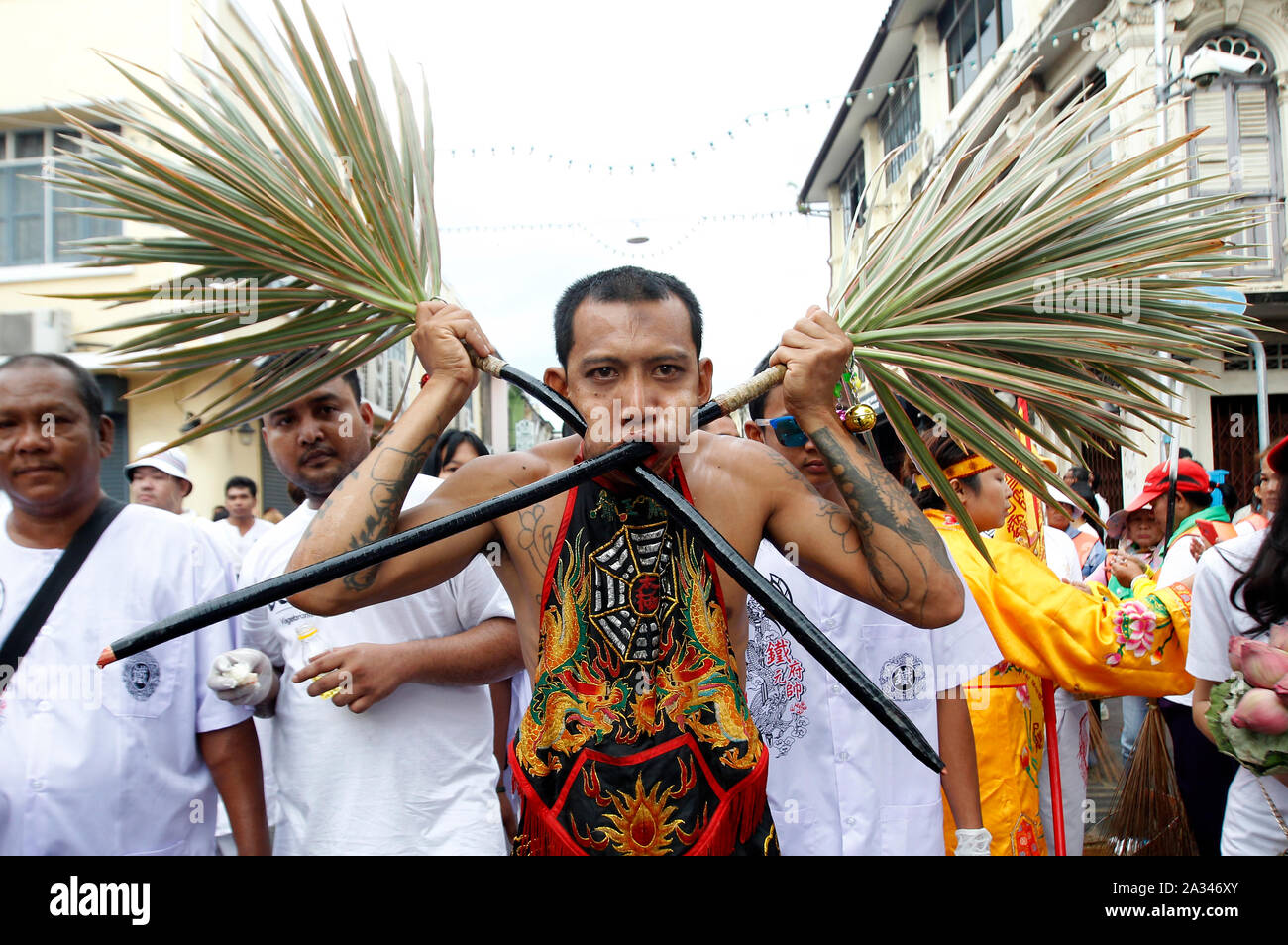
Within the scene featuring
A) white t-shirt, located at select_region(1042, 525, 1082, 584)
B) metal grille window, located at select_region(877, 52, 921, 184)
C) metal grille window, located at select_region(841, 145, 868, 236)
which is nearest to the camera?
white t-shirt, located at select_region(1042, 525, 1082, 584)

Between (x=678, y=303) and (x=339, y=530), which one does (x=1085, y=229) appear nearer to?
(x=678, y=303)

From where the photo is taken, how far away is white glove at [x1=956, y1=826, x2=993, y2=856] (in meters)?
2.80

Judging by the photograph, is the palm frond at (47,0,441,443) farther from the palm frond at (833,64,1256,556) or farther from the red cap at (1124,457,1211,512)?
the red cap at (1124,457,1211,512)

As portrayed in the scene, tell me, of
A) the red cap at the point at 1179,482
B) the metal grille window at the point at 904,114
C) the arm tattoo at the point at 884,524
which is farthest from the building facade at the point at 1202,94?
the arm tattoo at the point at 884,524

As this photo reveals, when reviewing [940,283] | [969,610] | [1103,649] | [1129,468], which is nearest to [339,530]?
[940,283]

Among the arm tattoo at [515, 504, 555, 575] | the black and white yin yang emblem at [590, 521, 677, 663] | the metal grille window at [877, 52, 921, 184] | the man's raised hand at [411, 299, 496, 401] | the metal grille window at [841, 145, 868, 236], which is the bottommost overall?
the black and white yin yang emblem at [590, 521, 677, 663]

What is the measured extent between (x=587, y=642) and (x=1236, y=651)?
1691mm

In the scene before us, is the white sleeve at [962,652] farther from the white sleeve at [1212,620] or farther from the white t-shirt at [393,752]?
the white t-shirt at [393,752]

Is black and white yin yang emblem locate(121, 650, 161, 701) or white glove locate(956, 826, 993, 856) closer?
black and white yin yang emblem locate(121, 650, 161, 701)

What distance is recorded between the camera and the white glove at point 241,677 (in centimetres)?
244

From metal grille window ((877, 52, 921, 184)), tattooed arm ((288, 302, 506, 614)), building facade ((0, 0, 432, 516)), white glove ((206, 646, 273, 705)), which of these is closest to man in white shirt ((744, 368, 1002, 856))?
tattooed arm ((288, 302, 506, 614))

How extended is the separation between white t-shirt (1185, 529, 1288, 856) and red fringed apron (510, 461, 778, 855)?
5.04 ft

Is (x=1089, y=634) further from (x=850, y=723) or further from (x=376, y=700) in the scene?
(x=376, y=700)

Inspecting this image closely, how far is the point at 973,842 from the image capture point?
2.80 meters
